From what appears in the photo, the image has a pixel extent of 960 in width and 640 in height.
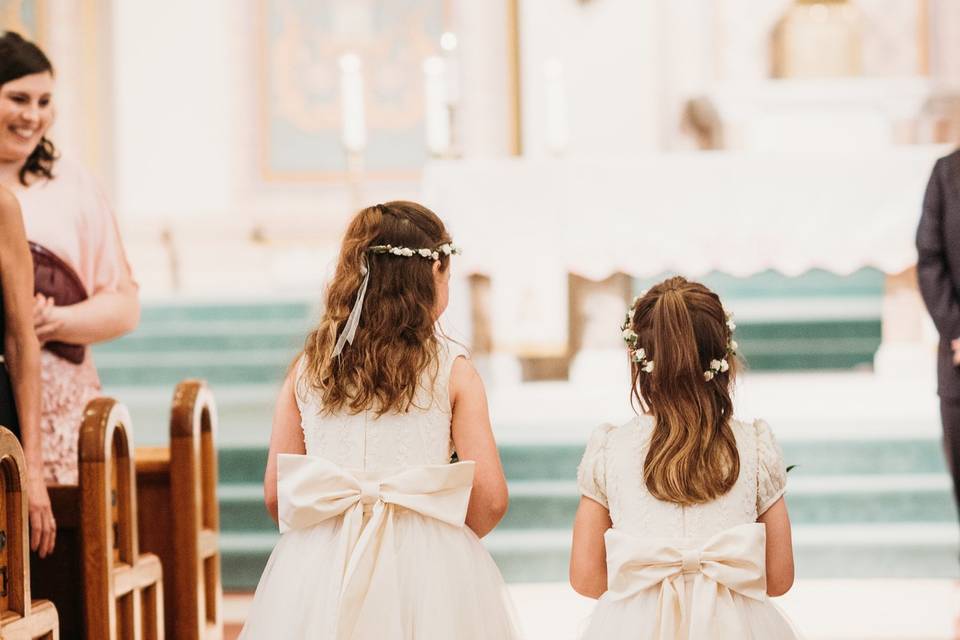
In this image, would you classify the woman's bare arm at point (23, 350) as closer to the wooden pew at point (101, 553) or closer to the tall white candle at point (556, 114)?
the wooden pew at point (101, 553)

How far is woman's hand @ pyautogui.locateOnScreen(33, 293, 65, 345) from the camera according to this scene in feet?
10.4

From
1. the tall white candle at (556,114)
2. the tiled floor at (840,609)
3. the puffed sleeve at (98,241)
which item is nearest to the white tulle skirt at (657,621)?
the tiled floor at (840,609)

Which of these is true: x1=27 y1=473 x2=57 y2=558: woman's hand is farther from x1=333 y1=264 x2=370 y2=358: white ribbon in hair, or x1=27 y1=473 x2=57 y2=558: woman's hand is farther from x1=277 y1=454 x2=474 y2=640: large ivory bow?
x1=333 y1=264 x2=370 y2=358: white ribbon in hair

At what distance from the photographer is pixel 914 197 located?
5.82 meters

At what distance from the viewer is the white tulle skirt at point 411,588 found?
244cm

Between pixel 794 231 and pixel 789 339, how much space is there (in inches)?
85.1

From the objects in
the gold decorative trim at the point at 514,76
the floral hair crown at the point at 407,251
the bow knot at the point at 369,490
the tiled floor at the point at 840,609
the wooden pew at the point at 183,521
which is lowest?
the tiled floor at the point at 840,609

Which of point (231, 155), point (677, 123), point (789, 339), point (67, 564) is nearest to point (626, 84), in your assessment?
point (677, 123)

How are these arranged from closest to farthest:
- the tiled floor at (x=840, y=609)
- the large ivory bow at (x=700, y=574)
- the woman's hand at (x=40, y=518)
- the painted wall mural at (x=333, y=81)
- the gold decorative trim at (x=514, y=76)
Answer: the large ivory bow at (x=700, y=574), the woman's hand at (x=40, y=518), the tiled floor at (x=840, y=609), the gold decorative trim at (x=514, y=76), the painted wall mural at (x=333, y=81)

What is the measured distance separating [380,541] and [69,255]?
1.37m

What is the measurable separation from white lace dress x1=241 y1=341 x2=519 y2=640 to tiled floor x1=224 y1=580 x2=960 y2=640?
4.72 ft

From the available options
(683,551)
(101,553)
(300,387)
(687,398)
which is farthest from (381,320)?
(101,553)

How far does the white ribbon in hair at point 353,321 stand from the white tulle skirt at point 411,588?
335mm

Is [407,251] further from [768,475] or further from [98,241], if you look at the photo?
[98,241]
